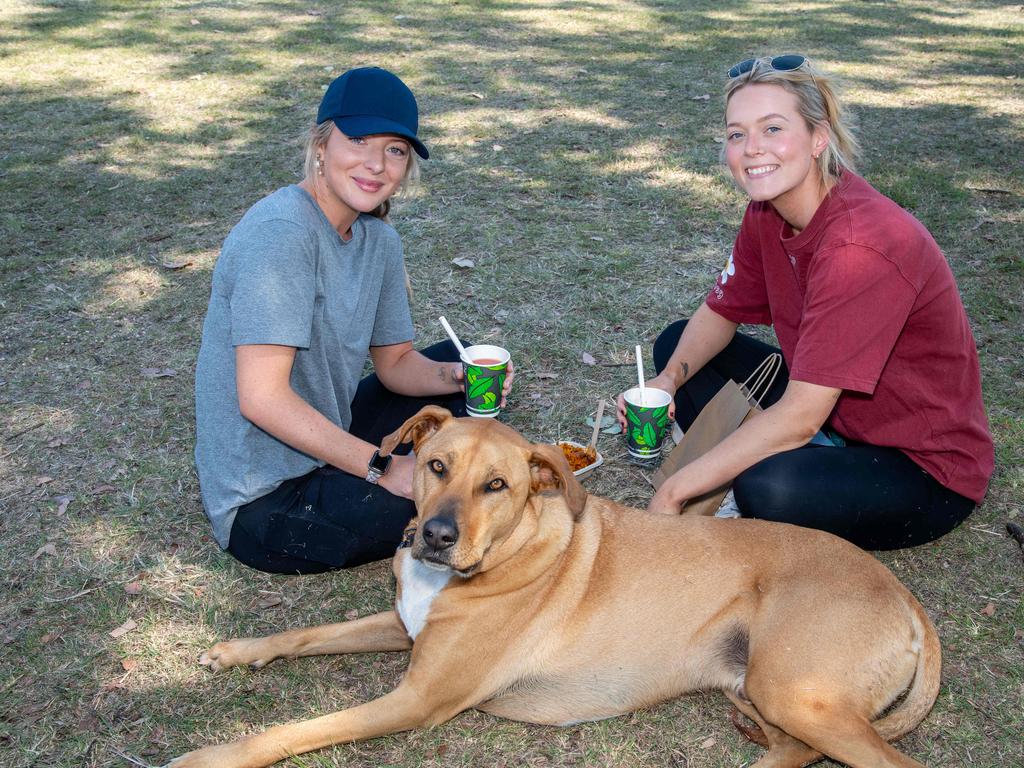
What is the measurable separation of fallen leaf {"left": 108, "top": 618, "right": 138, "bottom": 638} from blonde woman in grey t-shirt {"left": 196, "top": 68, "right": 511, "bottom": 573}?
1.82ft

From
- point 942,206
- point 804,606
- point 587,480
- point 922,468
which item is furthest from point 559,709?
point 942,206

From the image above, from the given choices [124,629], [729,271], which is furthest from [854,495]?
[124,629]

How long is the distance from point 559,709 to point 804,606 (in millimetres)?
1084

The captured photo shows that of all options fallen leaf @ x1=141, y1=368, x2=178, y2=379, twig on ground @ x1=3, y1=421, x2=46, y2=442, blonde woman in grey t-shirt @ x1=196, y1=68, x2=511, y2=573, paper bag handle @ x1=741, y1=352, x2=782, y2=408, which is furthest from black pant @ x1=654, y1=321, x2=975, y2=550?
twig on ground @ x1=3, y1=421, x2=46, y2=442

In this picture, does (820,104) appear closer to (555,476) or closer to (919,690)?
(555,476)

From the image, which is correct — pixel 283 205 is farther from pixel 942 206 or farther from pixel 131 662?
pixel 942 206

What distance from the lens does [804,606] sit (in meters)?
3.48

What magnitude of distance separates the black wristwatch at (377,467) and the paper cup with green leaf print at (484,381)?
79 centimetres

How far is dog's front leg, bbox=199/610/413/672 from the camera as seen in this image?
12.8ft

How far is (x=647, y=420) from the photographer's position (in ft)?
15.3

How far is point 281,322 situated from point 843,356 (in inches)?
94.8

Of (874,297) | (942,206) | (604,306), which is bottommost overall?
(604,306)

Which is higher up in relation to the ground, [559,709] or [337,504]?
[337,504]

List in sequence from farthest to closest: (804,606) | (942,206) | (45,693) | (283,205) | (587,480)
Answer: (942,206)
(587,480)
(283,205)
(45,693)
(804,606)
